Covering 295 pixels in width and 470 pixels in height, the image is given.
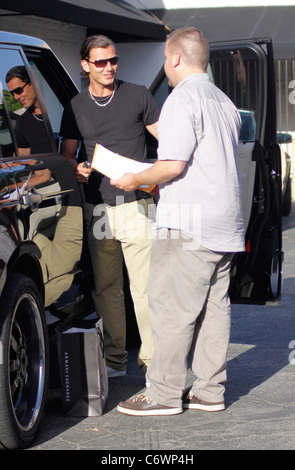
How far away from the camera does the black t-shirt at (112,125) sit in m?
5.02

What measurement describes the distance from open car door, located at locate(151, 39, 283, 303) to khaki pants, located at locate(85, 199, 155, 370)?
91 centimetres

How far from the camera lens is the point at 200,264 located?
4445 mm

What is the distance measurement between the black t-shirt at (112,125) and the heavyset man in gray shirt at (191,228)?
1.60 feet

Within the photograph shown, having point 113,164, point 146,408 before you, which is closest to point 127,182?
point 113,164

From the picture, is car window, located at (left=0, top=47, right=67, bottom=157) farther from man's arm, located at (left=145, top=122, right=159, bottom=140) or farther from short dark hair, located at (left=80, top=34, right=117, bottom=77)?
man's arm, located at (left=145, top=122, right=159, bottom=140)

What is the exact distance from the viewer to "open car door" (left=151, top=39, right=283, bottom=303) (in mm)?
5770

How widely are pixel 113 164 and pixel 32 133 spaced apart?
0.46 m

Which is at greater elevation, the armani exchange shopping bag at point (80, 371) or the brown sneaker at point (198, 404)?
the armani exchange shopping bag at point (80, 371)

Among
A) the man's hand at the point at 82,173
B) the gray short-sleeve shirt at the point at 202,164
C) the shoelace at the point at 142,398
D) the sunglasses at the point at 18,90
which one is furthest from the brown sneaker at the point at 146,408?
the sunglasses at the point at 18,90

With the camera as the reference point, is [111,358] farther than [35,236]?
Yes

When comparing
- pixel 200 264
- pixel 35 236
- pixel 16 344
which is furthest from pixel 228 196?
pixel 16 344

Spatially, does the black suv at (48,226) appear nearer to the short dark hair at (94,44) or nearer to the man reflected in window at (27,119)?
the man reflected in window at (27,119)
